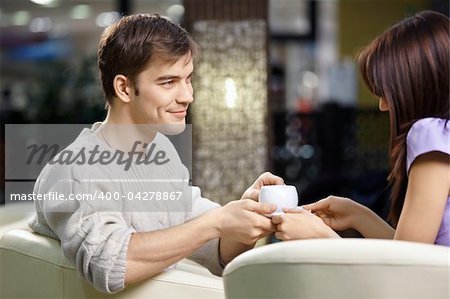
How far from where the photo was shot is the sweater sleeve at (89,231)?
197 centimetres

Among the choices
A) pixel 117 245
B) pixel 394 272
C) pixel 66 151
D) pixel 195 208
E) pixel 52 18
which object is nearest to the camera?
pixel 394 272

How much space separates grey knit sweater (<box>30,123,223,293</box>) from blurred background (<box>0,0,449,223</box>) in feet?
5.88

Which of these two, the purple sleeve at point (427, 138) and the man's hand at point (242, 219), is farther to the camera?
the man's hand at point (242, 219)

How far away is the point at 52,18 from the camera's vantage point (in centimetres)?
1036

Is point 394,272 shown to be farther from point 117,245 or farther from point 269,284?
point 117,245

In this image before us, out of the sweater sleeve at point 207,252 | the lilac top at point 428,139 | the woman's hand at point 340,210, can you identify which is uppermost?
the lilac top at point 428,139

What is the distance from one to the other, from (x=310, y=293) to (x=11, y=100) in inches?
316

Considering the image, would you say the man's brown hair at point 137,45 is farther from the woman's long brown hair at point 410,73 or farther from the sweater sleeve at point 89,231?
the woman's long brown hair at point 410,73

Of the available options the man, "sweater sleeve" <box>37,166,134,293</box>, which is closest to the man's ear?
the man

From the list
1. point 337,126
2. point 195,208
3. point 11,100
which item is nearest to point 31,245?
point 195,208

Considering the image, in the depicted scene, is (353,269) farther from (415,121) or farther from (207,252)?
(207,252)

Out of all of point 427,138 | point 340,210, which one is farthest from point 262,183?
point 427,138

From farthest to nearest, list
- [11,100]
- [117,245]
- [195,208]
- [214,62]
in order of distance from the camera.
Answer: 1. [11,100]
2. [214,62]
3. [195,208]
4. [117,245]

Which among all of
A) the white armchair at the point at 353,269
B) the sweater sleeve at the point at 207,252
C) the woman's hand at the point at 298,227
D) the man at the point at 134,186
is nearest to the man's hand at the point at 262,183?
the man at the point at 134,186
